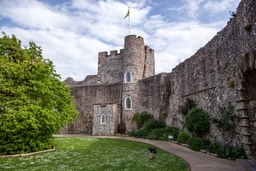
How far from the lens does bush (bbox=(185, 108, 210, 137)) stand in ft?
41.3

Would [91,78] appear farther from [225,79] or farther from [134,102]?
[225,79]

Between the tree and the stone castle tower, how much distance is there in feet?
35.9

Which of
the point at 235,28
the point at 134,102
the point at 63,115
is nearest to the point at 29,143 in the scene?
the point at 63,115

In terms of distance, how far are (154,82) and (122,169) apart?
16.0m

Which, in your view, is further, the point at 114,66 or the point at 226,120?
the point at 114,66

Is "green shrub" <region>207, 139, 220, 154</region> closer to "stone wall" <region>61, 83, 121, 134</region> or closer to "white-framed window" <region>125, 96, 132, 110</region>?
"white-framed window" <region>125, 96, 132, 110</region>

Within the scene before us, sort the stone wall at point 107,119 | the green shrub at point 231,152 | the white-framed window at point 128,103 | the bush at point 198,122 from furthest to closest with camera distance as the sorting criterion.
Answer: the white-framed window at point 128,103 → the stone wall at point 107,119 → the bush at point 198,122 → the green shrub at point 231,152

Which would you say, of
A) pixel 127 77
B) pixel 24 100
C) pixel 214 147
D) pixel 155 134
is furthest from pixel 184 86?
pixel 24 100

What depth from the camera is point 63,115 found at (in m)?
13.6

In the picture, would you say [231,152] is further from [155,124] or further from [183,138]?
[155,124]

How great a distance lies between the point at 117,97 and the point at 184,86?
11164 millimetres

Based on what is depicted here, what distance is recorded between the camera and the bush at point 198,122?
12586 mm

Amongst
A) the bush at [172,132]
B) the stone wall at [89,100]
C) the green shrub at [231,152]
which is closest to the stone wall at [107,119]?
the stone wall at [89,100]

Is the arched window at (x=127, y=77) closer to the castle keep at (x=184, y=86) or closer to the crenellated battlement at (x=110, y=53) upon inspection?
the castle keep at (x=184, y=86)
